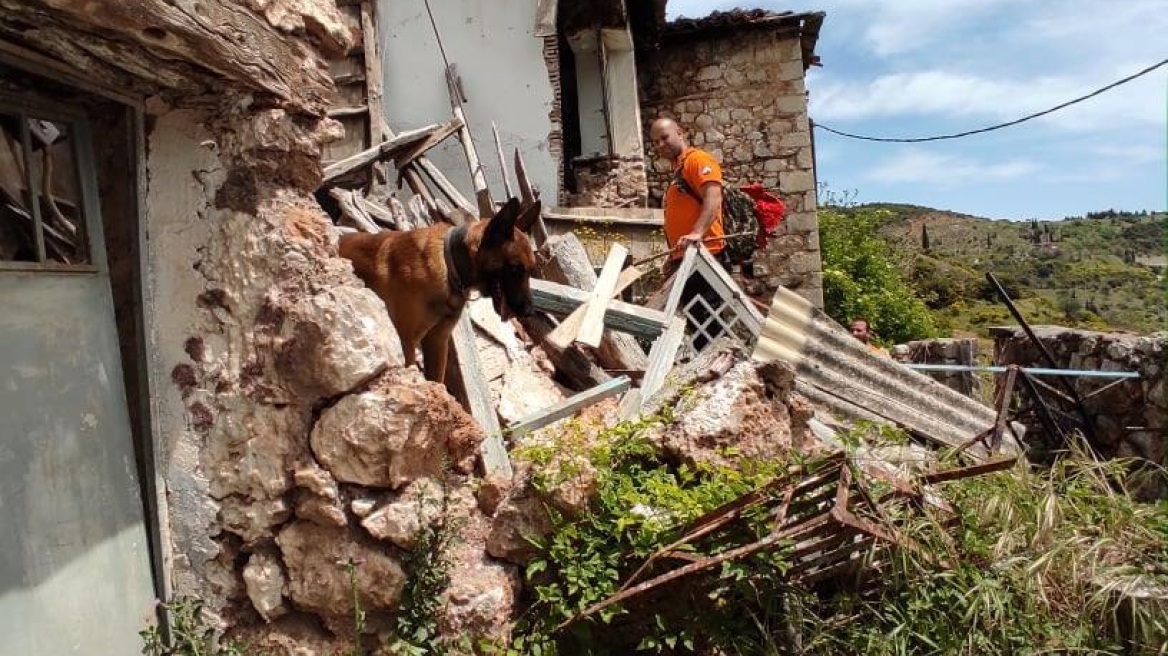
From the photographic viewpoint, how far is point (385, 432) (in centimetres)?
320

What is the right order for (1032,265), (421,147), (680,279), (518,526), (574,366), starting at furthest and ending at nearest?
(1032,265), (421,147), (680,279), (574,366), (518,526)

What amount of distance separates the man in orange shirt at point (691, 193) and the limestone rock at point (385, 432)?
127 inches

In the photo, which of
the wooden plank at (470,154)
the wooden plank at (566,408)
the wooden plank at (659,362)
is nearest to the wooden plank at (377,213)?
the wooden plank at (470,154)

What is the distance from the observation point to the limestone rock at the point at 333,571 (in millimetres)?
3246

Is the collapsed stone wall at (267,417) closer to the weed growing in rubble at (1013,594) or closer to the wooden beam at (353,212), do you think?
the weed growing in rubble at (1013,594)

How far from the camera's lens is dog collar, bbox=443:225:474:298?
4258 mm

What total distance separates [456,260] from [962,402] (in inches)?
148

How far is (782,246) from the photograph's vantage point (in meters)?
11.2

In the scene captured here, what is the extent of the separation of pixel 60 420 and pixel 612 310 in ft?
10.8

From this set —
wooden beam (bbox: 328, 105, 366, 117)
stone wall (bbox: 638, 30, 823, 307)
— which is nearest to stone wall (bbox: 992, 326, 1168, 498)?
stone wall (bbox: 638, 30, 823, 307)

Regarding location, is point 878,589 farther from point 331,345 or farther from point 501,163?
point 501,163

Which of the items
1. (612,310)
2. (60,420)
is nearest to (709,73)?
(612,310)

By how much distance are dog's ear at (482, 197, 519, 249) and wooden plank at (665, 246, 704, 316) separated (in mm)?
1525

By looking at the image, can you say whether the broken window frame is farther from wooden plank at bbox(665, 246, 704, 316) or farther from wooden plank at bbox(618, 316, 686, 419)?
wooden plank at bbox(665, 246, 704, 316)
